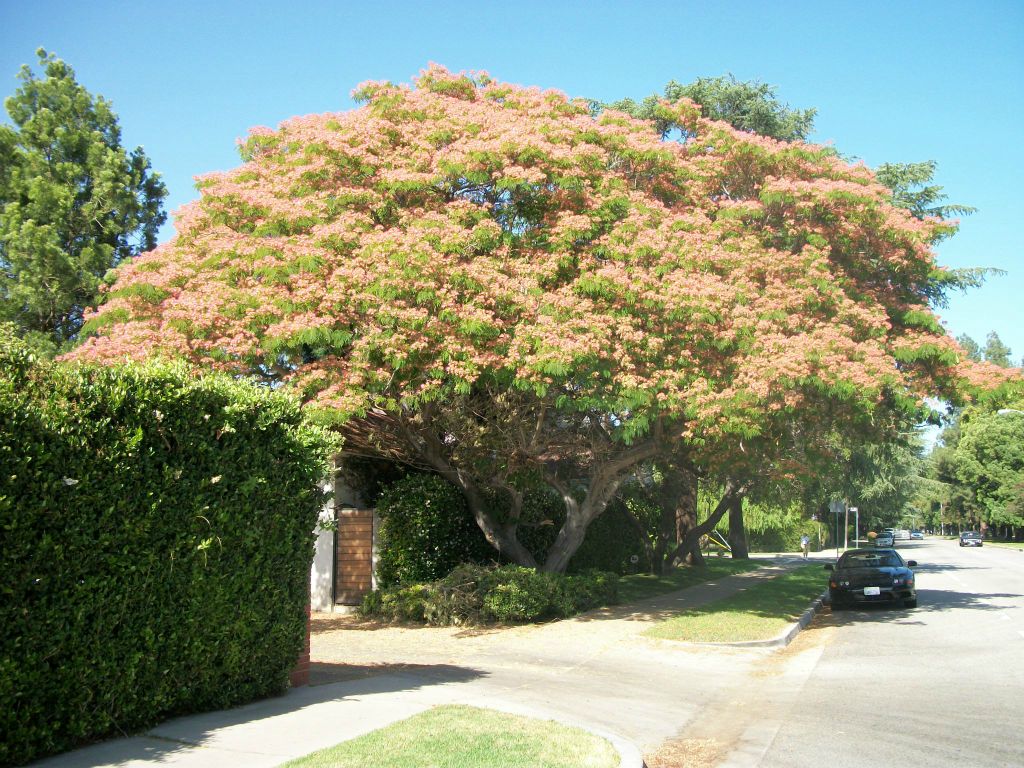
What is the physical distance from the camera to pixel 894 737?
7.58m

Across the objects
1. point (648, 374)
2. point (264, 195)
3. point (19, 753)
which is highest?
point (264, 195)

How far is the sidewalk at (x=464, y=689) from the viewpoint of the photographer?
6625 millimetres

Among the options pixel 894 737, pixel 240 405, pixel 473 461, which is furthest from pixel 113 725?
pixel 473 461

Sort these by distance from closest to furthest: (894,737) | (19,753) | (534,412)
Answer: (19,753)
(894,737)
(534,412)

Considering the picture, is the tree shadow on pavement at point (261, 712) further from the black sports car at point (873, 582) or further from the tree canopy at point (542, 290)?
the black sports car at point (873, 582)

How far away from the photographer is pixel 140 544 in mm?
6785

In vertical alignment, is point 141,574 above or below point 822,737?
above

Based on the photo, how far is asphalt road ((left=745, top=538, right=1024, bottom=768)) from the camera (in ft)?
23.3

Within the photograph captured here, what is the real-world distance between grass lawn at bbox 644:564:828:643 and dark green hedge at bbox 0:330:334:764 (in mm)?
7768

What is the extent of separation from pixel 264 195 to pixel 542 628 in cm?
937

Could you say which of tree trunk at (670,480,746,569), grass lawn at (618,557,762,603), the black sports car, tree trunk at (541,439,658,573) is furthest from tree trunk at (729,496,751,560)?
tree trunk at (541,439,658,573)

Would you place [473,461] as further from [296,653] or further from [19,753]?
[19,753]

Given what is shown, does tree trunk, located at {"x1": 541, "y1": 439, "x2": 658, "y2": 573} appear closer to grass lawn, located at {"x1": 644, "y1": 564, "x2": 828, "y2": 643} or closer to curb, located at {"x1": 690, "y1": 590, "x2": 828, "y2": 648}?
grass lawn, located at {"x1": 644, "y1": 564, "x2": 828, "y2": 643}

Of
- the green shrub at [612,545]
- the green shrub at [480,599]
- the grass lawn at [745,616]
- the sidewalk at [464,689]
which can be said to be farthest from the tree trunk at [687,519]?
the sidewalk at [464,689]
